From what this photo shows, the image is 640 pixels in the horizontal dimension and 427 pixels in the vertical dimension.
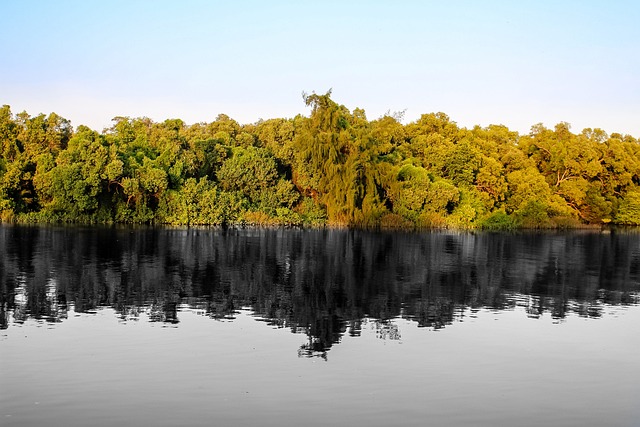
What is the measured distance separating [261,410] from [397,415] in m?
2.45

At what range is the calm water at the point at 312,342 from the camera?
13125mm

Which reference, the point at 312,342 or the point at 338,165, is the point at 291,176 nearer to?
the point at 338,165

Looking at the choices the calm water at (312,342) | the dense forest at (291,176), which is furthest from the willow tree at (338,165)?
the calm water at (312,342)

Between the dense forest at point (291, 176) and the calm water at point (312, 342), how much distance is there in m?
34.3

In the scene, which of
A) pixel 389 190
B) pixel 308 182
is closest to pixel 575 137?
pixel 389 190

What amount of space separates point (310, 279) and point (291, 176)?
50.7 meters

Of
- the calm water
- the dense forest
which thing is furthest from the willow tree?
the calm water

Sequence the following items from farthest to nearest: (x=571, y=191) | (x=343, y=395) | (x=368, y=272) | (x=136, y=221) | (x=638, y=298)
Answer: (x=571, y=191) → (x=136, y=221) → (x=368, y=272) → (x=638, y=298) → (x=343, y=395)

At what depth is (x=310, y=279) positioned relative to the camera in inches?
1211

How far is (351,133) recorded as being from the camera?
76.4 metres

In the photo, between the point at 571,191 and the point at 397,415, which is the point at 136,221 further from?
the point at 397,415

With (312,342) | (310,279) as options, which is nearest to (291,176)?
(310,279)

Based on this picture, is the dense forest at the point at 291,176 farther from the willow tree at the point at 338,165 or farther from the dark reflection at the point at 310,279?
the dark reflection at the point at 310,279

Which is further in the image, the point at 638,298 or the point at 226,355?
the point at 638,298
